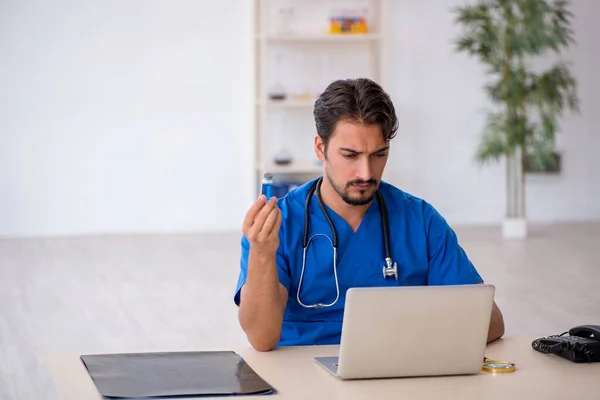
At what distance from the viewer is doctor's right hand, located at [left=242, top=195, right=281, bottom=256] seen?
190 cm

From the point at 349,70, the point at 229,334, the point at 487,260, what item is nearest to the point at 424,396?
the point at 229,334

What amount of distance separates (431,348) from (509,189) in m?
5.98

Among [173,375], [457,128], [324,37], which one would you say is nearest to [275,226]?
[173,375]

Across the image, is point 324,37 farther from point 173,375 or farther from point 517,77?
point 173,375

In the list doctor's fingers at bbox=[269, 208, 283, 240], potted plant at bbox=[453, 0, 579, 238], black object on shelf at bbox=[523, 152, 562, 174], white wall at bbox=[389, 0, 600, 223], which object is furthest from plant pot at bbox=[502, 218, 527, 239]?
doctor's fingers at bbox=[269, 208, 283, 240]

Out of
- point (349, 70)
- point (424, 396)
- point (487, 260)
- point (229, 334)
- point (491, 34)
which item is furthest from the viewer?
point (349, 70)

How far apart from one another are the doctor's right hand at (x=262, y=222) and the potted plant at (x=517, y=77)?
5.42 meters

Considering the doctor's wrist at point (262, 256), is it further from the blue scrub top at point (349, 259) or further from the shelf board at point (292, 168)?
the shelf board at point (292, 168)

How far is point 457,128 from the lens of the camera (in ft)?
26.4

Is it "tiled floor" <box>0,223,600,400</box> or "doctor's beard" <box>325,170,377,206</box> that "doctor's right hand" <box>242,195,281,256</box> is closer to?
"doctor's beard" <box>325,170,377,206</box>

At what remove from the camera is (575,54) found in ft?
26.9

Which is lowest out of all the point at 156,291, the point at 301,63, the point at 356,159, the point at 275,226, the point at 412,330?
the point at 156,291

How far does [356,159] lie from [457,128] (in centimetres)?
603

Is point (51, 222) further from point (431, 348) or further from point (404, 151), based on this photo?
point (431, 348)
